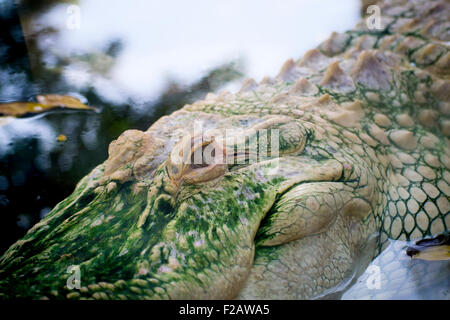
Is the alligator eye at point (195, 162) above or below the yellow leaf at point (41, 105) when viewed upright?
below

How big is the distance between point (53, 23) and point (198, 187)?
4.92 feet

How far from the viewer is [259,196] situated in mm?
1481

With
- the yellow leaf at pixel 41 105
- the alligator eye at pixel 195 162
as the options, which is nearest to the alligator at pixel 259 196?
the alligator eye at pixel 195 162

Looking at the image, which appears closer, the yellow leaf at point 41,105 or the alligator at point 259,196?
the alligator at point 259,196

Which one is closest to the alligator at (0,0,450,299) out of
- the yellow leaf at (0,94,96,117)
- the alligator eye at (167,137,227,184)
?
the alligator eye at (167,137,227,184)

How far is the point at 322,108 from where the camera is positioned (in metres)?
1.87

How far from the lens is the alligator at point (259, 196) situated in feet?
4.30

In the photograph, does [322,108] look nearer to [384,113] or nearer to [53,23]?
[384,113]

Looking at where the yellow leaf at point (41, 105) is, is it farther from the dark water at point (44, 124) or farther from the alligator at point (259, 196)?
the alligator at point (259, 196)

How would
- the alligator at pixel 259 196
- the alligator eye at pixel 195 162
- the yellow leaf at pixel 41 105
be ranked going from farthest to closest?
the yellow leaf at pixel 41 105 < the alligator eye at pixel 195 162 < the alligator at pixel 259 196

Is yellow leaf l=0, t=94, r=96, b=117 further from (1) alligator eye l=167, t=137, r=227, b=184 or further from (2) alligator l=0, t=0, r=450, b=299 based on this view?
(1) alligator eye l=167, t=137, r=227, b=184

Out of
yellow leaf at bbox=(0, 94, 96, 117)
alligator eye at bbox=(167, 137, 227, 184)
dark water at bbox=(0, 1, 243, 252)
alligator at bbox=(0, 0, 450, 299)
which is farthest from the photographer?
yellow leaf at bbox=(0, 94, 96, 117)

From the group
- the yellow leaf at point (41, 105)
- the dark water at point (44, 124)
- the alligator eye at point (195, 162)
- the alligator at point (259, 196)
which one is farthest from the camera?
the yellow leaf at point (41, 105)

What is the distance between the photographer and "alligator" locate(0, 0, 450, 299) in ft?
4.30
